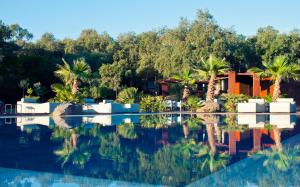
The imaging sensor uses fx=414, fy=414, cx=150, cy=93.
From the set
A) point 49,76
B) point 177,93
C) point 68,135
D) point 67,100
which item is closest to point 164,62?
point 177,93

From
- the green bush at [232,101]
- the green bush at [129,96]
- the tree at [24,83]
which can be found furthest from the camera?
the tree at [24,83]

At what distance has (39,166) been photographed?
6.75 m

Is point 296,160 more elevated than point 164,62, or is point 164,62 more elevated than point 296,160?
point 164,62

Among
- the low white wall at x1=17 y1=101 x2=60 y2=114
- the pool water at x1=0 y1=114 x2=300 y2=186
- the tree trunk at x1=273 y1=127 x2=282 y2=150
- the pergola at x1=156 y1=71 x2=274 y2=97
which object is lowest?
the pool water at x1=0 y1=114 x2=300 y2=186

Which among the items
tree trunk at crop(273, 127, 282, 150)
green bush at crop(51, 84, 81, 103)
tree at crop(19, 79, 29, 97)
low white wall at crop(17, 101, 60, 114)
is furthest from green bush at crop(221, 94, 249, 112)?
tree at crop(19, 79, 29, 97)

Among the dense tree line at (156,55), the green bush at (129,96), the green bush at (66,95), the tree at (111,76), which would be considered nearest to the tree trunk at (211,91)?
the green bush at (129,96)

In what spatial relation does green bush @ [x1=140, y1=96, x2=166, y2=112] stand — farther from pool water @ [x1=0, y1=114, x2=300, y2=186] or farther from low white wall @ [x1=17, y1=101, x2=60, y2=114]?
pool water @ [x1=0, y1=114, x2=300, y2=186]

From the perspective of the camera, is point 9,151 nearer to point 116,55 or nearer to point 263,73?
point 263,73

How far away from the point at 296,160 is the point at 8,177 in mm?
4697

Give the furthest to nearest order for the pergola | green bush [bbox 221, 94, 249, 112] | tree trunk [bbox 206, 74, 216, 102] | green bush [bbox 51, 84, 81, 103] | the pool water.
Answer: the pergola
tree trunk [bbox 206, 74, 216, 102]
green bush [bbox 221, 94, 249, 112]
green bush [bbox 51, 84, 81, 103]
the pool water

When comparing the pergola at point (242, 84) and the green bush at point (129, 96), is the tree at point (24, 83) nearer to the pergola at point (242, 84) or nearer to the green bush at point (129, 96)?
the green bush at point (129, 96)

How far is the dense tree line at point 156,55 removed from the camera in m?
31.4

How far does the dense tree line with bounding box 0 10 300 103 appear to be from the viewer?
31391mm

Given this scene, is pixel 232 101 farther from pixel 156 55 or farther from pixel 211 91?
pixel 156 55
